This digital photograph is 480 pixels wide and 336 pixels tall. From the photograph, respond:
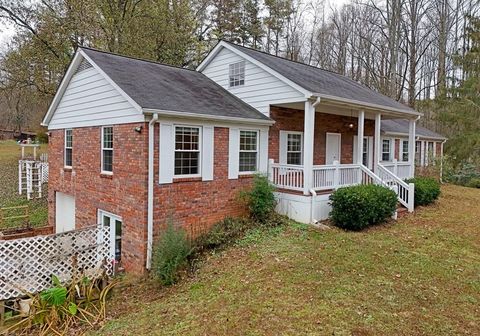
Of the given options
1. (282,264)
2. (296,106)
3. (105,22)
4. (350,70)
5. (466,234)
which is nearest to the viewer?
(282,264)

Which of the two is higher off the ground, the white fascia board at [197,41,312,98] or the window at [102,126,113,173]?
the white fascia board at [197,41,312,98]

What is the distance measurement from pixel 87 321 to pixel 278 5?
26.7 m

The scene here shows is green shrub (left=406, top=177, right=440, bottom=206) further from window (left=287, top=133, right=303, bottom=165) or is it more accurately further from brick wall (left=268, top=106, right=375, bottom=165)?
window (left=287, top=133, right=303, bottom=165)

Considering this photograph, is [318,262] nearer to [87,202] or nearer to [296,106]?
[296,106]

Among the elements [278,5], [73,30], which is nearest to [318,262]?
[73,30]

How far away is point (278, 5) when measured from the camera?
2733 centimetres

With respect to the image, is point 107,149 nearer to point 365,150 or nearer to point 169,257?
point 169,257

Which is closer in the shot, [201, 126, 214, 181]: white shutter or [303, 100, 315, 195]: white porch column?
[201, 126, 214, 181]: white shutter

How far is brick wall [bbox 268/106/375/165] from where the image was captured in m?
11.7

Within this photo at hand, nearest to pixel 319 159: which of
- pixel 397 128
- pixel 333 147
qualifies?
pixel 333 147

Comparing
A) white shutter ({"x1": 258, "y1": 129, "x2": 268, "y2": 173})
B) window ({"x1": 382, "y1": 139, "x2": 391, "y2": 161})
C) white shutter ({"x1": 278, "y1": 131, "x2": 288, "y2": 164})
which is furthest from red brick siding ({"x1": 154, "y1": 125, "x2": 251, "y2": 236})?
window ({"x1": 382, "y1": 139, "x2": 391, "y2": 161})

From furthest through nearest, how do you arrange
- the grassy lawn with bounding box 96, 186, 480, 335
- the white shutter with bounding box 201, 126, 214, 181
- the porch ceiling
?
the porch ceiling
the white shutter with bounding box 201, 126, 214, 181
the grassy lawn with bounding box 96, 186, 480, 335

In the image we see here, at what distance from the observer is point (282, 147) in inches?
473

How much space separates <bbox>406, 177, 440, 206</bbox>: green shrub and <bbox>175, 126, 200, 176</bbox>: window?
841 cm
